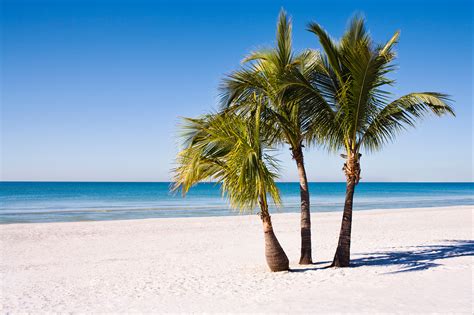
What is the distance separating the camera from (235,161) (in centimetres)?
772

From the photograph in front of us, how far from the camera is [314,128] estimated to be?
9.23m

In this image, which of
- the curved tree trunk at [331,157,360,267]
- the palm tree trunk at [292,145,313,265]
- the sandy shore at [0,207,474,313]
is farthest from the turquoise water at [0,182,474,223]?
the curved tree trunk at [331,157,360,267]

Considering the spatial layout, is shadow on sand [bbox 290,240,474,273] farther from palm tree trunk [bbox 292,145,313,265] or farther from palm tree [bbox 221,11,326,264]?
palm tree [bbox 221,11,326,264]

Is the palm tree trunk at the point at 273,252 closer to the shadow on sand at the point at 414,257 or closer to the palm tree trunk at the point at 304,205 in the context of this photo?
the shadow on sand at the point at 414,257

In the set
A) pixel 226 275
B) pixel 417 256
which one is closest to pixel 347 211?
pixel 417 256

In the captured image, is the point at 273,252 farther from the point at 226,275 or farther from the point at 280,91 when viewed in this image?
the point at 280,91

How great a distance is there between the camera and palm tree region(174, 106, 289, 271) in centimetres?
764

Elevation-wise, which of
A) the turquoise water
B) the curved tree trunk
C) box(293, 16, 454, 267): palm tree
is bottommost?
the turquoise water

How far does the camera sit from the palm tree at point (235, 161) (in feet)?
25.1

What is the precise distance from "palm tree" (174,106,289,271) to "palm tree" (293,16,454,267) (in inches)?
47.1

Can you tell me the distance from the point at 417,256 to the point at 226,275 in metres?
4.41

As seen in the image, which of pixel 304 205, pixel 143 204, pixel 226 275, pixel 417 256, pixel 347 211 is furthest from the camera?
pixel 143 204

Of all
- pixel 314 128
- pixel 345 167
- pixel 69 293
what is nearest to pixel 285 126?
pixel 314 128

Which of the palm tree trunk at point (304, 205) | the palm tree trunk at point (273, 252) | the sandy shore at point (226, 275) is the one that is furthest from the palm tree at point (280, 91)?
the sandy shore at point (226, 275)
